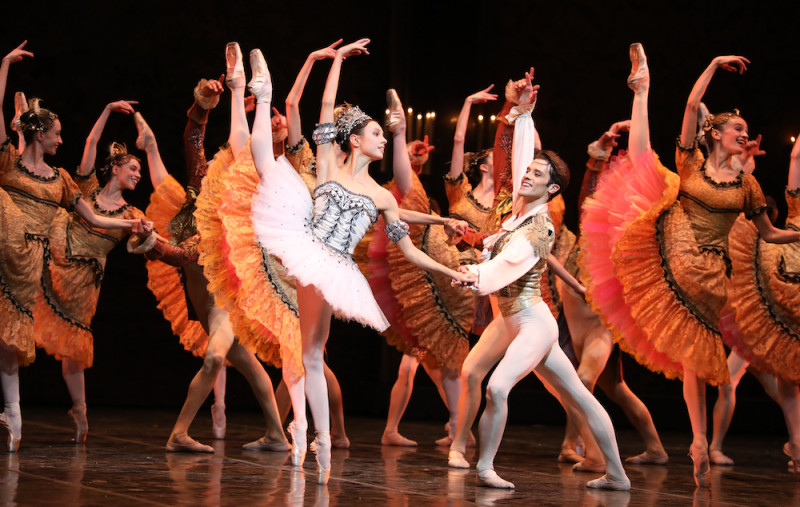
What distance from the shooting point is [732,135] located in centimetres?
525

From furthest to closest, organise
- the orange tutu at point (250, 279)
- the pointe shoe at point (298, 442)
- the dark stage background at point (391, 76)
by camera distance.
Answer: the dark stage background at point (391, 76)
the orange tutu at point (250, 279)
the pointe shoe at point (298, 442)

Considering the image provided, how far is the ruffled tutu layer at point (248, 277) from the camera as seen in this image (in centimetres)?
479

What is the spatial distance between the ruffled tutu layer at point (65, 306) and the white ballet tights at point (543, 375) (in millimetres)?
2699

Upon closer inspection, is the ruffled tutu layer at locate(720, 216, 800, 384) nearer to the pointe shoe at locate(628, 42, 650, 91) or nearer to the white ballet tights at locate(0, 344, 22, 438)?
the pointe shoe at locate(628, 42, 650, 91)

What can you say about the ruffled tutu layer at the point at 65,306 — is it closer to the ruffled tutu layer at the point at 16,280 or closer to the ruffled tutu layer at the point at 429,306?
the ruffled tutu layer at the point at 16,280

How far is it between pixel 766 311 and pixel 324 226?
2824 mm

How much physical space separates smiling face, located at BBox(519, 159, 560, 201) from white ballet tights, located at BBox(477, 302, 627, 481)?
0.51 m

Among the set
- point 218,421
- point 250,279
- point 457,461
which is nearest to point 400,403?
point 218,421

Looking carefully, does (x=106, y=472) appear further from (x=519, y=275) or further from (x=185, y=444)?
(x=519, y=275)

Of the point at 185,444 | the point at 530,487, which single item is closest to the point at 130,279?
the point at 185,444

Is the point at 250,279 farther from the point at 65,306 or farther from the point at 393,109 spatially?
the point at 65,306

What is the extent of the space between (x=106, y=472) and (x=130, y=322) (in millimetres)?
4622

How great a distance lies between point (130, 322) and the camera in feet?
29.3

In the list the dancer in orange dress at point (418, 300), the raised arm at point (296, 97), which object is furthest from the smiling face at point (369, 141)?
the dancer in orange dress at point (418, 300)
